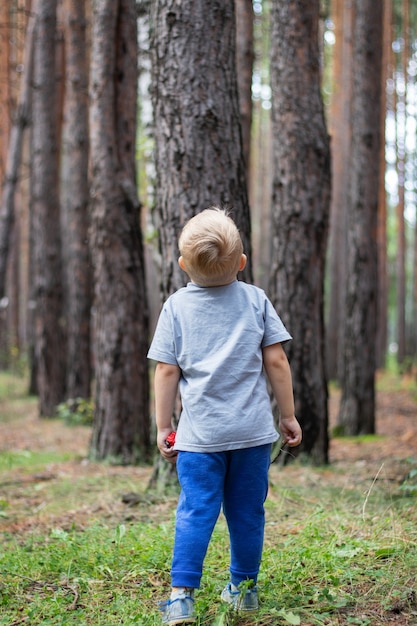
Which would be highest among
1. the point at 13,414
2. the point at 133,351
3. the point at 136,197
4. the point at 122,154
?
the point at 122,154

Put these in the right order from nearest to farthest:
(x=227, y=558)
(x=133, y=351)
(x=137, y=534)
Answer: (x=227, y=558) < (x=137, y=534) < (x=133, y=351)

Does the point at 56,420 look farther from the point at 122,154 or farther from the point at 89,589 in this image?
the point at 89,589

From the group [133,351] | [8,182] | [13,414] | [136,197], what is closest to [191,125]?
[136,197]

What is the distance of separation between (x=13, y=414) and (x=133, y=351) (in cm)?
589

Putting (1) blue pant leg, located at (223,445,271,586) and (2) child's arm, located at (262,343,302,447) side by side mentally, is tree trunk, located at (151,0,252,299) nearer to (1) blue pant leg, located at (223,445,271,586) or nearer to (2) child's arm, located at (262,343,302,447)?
(2) child's arm, located at (262,343,302,447)

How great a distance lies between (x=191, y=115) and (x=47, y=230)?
7868 millimetres

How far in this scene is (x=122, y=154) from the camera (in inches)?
287

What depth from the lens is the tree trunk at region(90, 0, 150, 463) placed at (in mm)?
7121

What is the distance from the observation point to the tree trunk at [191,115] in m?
4.64

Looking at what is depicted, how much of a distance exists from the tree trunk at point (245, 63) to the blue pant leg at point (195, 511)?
608cm

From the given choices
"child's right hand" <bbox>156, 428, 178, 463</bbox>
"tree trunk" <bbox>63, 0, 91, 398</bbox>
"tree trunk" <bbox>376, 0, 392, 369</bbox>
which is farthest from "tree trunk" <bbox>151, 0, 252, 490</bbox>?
"tree trunk" <bbox>376, 0, 392, 369</bbox>

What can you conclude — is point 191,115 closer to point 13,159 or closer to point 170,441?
point 170,441

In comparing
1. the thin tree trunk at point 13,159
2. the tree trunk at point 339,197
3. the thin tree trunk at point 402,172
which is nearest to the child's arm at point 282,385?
the thin tree trunk at point 13,159

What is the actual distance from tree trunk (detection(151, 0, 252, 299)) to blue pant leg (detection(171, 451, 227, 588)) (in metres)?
1.93
